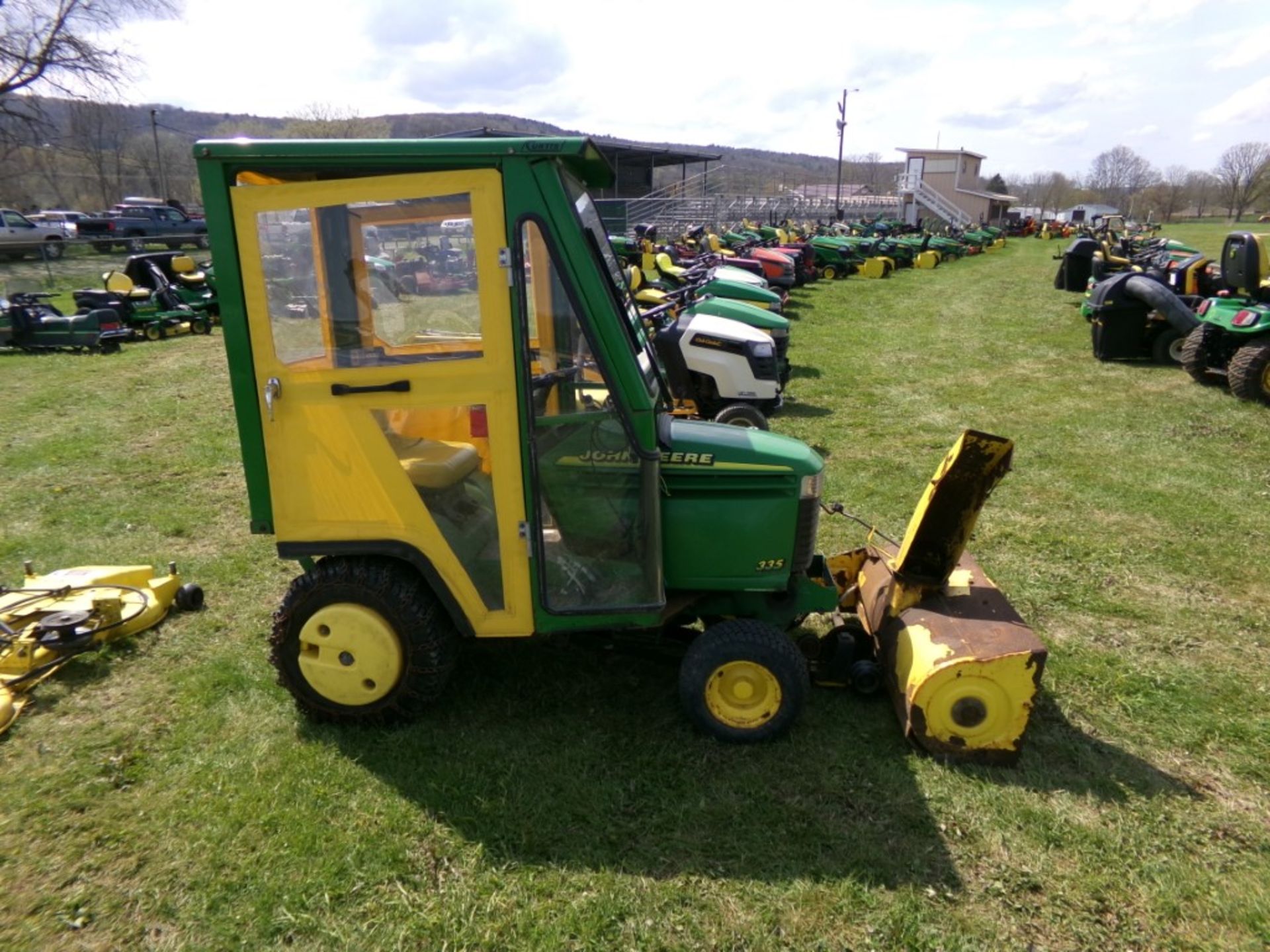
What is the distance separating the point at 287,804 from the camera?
308cm

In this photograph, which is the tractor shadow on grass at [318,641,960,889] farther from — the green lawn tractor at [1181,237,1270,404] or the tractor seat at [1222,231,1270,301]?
the tractor seat at [1222,231,1270,301]

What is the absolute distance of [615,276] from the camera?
3402mm

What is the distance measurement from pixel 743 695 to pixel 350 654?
5.26 feet

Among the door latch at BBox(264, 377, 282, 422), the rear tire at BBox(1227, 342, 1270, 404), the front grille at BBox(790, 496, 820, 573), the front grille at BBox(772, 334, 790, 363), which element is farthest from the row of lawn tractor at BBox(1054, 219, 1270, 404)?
the door latch at BBox(264, 377, 282, 422)

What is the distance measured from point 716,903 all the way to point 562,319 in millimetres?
2048

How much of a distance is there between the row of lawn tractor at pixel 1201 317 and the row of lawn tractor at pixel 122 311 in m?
12.5

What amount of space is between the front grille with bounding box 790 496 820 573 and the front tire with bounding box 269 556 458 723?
4.83ft

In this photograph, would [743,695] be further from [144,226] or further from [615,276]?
[144,226]

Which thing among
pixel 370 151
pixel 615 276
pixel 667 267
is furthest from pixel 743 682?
pixel 667 267

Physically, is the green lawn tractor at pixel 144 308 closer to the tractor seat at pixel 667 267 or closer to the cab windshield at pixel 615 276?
the tractor seat at pixel 667 267

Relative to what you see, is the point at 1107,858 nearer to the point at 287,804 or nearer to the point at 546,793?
the point at 546,793

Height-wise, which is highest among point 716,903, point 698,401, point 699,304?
point 699,304

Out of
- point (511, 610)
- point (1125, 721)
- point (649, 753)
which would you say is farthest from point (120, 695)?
point (1125, 721)

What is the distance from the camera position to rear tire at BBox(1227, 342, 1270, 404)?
868 centimetres
